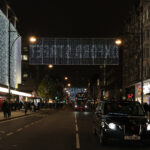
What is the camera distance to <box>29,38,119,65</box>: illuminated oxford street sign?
5772cm

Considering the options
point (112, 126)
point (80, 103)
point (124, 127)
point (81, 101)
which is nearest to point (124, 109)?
point (112, 126)

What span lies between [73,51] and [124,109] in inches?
1706

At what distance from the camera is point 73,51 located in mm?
58438

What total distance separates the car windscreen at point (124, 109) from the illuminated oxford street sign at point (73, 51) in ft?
136

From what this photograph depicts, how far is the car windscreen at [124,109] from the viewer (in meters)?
15.1

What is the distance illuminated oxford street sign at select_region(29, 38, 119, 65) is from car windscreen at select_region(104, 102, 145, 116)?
41.5 metres

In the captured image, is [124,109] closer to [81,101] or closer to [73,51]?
[73,51]

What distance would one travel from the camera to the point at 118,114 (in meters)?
14.7

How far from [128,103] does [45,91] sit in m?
91.3

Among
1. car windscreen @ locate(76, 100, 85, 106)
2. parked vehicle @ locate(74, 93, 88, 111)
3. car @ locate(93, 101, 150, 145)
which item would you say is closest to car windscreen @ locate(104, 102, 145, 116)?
car @ locate(93, 101, 150, 145)

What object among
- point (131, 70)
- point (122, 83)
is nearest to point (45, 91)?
point (122, 83)

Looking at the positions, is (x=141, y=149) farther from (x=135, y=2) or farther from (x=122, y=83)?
(x=122, y=83)

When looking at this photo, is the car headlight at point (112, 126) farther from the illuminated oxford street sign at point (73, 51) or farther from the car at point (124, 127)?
the illuminated oxford street sign at point (73, 51)

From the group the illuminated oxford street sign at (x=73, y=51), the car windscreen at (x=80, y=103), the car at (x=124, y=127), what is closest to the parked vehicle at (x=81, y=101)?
the car windscreen at (x=80, y=103)
